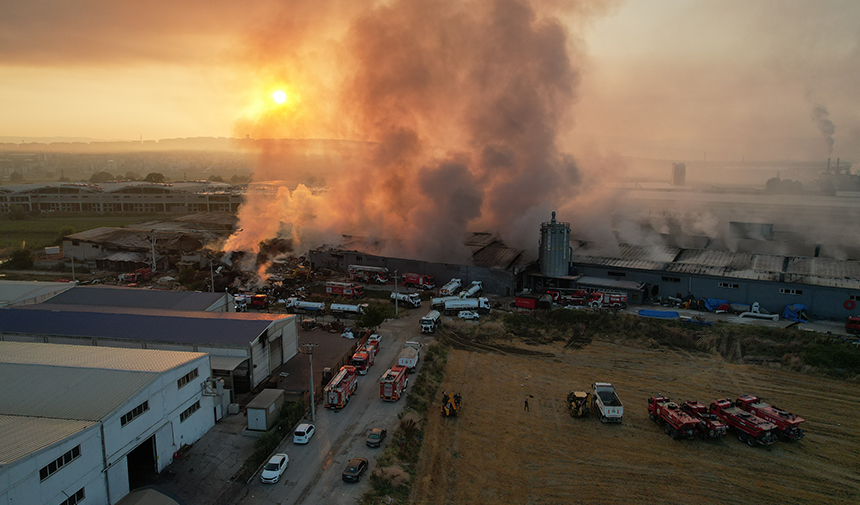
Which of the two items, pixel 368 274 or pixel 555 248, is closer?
pixel 555 248

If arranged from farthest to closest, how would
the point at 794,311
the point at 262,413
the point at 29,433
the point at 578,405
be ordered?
the point at 794,311 < the point at 578,405 < the point at 262,413 < the point at 29,433

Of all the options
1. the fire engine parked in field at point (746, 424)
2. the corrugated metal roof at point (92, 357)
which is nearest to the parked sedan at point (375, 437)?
the corrugated metal roof at point (92, 357)

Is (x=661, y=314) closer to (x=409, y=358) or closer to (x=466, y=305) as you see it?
(x=466, y=305)

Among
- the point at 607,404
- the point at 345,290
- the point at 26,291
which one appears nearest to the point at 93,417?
the point at 607,404

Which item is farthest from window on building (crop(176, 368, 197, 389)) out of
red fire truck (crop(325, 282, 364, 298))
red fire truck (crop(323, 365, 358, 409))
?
red fire truck (crop(325, 282, 364, 298))

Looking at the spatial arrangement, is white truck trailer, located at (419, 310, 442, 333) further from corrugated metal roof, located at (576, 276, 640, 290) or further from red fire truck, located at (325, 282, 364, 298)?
corrugated metal roof, located at (576, 276, 640, 290)
